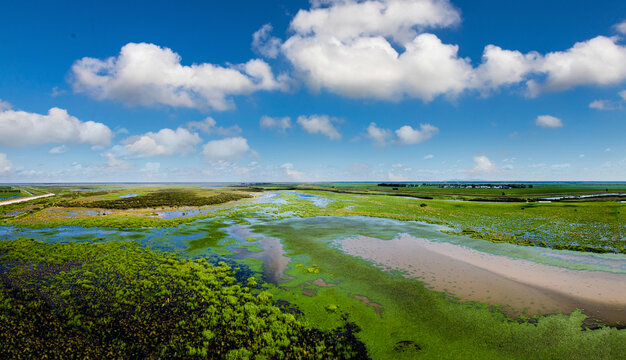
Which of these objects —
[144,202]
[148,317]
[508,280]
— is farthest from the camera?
[144,202]

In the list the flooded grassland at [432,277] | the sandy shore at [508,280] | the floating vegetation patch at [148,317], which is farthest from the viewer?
the sandy shore at [508,280]

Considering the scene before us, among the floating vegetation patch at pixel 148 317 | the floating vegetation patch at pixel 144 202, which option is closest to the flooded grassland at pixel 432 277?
the floating vegetation patch at pixel 148 317

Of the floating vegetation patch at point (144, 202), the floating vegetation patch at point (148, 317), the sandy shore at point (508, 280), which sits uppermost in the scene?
the floating vegetation patch at point (144, 202)

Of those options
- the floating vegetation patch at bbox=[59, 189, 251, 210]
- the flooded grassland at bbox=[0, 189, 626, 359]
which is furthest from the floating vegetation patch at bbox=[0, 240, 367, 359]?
the floating vegetation patch at bbox=[59, 189, 251, 210]

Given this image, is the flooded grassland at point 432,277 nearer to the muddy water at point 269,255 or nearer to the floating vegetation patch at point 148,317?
the muddy water at point 269,255

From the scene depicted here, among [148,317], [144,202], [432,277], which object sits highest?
[144,202]

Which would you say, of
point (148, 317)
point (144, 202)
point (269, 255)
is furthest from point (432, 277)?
point (144, 202)

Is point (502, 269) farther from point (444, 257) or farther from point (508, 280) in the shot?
point (444, 257)

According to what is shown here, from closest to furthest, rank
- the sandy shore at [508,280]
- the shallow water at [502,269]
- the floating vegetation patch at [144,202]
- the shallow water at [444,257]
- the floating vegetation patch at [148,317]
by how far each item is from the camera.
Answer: the floating vegetation patch at [148,317] < the sandy shore at [508,280] < the shallow water at [502,269] < the shallow water at [444,257] < the floating vegetation patch at [144,202]
